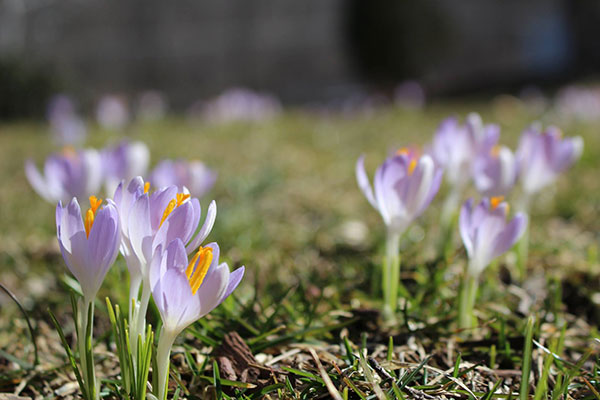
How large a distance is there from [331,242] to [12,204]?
1.98 meters

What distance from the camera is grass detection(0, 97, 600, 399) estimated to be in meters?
1.13

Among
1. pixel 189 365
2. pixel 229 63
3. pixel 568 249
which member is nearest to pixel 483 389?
pixel 189 365

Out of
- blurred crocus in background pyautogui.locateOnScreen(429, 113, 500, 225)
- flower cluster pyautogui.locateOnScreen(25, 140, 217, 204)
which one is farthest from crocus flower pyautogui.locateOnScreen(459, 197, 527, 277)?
flower cluster pyautogui.locateOnScreen(25, 140, 217, 204)

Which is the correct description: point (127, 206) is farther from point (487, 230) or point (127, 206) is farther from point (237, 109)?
point (237, 109)

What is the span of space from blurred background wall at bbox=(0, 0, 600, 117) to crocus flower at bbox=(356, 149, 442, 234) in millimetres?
14420

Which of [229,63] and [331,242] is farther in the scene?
[229,63]

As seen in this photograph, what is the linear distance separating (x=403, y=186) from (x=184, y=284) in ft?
1.84

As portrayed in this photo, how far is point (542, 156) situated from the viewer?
5.18 feet

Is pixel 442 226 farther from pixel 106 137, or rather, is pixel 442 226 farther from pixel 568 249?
pixel 106 137

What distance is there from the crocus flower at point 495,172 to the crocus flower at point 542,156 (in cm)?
9

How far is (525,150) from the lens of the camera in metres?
1.62

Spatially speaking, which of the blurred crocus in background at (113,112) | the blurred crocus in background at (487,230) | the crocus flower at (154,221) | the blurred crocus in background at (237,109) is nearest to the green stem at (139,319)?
the crocus flower at (154,221)

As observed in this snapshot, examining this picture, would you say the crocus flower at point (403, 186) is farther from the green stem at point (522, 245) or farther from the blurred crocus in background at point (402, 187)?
the green stem at point (522, 245)

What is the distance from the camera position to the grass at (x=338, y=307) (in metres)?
1.13
